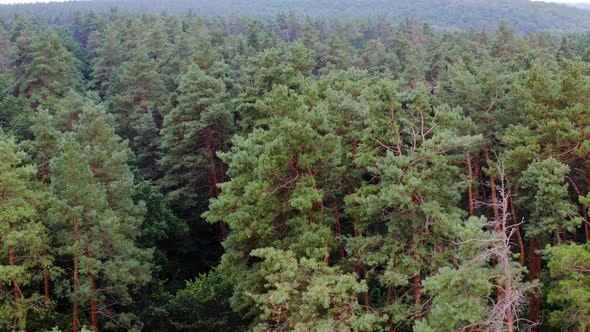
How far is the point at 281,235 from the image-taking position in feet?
61.2

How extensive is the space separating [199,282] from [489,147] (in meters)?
14.4

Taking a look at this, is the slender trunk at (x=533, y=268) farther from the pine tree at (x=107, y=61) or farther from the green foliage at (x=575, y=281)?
the pine tree at (x=107, y=61)

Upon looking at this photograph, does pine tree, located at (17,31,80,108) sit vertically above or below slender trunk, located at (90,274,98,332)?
above

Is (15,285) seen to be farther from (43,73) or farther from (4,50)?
(4,50)

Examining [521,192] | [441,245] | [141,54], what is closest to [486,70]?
[521,192]

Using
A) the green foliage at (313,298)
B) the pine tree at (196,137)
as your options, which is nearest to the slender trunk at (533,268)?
the green foliage at (313,298)

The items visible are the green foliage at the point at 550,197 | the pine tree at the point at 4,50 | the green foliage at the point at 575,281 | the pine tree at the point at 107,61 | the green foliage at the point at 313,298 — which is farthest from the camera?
the pine tree at the point at 4,50

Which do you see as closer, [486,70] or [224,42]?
[486,70]

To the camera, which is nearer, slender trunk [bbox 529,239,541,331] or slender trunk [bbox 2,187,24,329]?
slender trunk [bbox 2,187,24,329]

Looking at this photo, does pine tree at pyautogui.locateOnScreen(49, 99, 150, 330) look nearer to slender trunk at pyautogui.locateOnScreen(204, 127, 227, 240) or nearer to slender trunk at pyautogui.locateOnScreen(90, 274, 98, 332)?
slender trunk at pyautogui.locateOnScreen(90, 274, 98, 332)

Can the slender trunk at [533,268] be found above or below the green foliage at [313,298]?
below

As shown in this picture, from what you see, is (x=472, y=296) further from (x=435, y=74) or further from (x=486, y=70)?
(x=435, y=74)

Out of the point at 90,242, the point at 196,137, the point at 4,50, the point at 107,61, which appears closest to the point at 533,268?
the point at 90,242

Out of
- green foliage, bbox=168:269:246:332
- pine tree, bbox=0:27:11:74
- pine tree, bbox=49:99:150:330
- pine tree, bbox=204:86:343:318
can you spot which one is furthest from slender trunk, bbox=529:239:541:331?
pine tree, bbox=0:27:11:74
